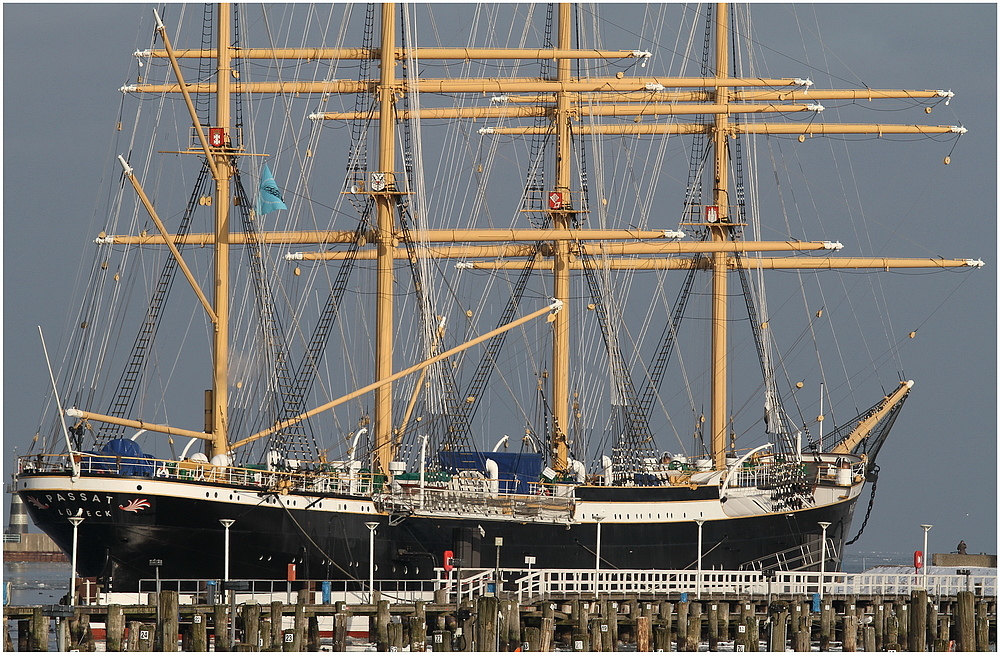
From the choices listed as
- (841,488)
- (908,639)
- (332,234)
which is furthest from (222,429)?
(841,488)

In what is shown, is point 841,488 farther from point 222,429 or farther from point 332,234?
point 222,429

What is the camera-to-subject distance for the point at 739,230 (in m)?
78.8

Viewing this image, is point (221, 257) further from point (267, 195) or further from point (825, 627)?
point (825, 627)

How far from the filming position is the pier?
42.8 m

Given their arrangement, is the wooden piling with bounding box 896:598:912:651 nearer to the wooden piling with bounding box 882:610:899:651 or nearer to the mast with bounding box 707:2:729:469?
the wooden piling with bounding box 882:610:899:651

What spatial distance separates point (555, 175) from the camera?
7275cm

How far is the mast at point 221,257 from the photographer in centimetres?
5759

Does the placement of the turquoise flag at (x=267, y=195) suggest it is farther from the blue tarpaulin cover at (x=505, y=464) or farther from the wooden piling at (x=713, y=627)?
the wooden piling at (x=713, y=627)

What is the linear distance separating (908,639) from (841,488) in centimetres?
2416

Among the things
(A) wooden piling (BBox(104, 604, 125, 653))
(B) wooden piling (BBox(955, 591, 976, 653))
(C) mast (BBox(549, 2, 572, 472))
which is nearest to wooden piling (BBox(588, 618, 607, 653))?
(B) wooden piling (BBox(955, 591, 976, 653))

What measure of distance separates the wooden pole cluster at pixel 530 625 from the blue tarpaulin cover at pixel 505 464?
1143 cm

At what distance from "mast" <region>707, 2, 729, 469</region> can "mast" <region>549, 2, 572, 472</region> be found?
7.73 metres

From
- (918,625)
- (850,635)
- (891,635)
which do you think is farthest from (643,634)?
(918,625)

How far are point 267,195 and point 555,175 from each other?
52.4 ft
